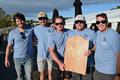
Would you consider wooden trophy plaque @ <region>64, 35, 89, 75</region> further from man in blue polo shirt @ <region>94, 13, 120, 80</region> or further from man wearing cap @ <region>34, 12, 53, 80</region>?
man wearing cap @ <region>34, 12, 53, 80</region>

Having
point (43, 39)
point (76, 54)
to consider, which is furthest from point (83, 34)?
point (43, 39)

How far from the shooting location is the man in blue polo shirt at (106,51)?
6887 millimetres

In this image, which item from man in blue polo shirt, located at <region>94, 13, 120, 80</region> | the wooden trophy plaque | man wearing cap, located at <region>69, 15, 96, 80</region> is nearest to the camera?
man in blue polo shirt, located at <region>94, 13, 120, 80</region>

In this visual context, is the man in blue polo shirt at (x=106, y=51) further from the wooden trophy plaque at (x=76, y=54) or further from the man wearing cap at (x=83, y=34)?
the man wearing cap at (x=83, y=34)

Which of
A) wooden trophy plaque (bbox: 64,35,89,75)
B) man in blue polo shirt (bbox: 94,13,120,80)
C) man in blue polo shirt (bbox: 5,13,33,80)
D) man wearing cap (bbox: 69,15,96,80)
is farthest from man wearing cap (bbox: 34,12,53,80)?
man in blue polo shirt (bbox: 94,13,120,80)

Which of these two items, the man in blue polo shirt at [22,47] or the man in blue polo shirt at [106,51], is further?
the man in blue polo shirt at [22,47]

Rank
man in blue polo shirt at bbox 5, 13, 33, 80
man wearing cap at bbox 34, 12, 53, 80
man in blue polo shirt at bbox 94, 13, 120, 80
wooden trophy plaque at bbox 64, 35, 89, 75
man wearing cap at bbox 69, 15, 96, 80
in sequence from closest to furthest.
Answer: man in blue polo shirt at bbox 94, 13, 120, 80
wooden trophy plaque at bbox 64, 35, 89, 75
man wearing cap at bbox 69, 15, 96, 80
man in blue polo shirt at bbox 5, 13, 33, 80
man wearing cap at bbox 34, 12, 53, 80

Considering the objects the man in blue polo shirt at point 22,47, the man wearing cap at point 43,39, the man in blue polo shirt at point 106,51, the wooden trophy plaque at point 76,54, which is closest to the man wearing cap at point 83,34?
the wooden trophy plaque at point 76,54

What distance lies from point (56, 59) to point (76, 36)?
555 mm

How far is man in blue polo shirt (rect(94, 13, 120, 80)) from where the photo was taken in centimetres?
689

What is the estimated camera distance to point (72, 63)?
313 inches

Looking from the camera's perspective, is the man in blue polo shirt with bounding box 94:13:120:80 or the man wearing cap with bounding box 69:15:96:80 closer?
the man in blue polo shirt with bounding box 94:13:120:80

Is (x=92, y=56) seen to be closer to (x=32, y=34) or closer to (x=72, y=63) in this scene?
(x=72, y=63)

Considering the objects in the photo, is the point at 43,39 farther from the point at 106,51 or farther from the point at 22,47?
the point at 106,51
